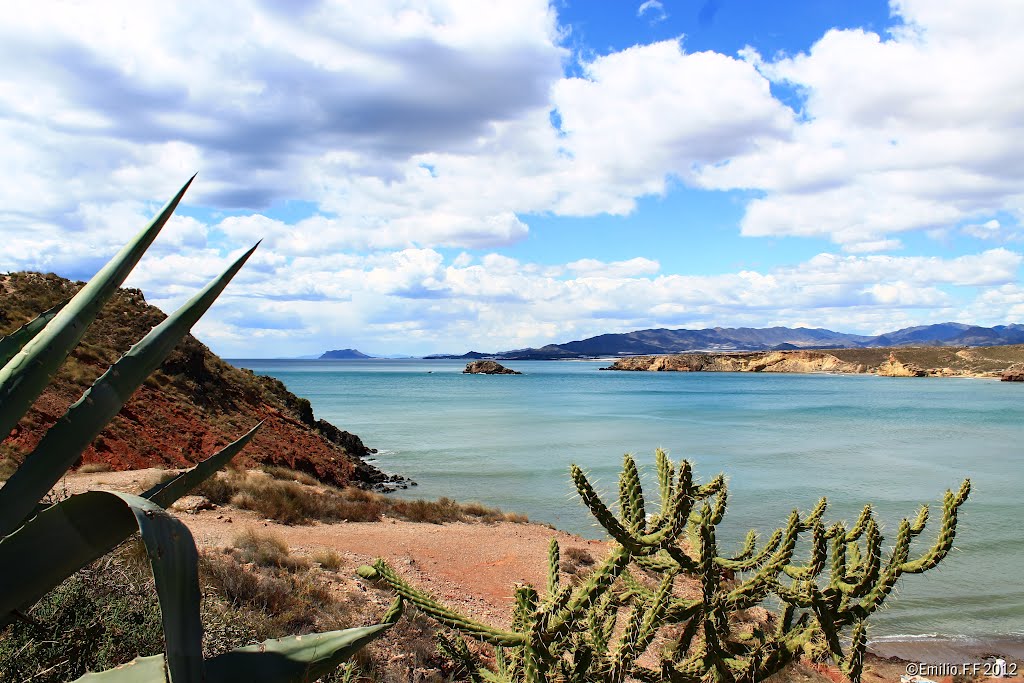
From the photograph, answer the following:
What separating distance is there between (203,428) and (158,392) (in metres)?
2.08

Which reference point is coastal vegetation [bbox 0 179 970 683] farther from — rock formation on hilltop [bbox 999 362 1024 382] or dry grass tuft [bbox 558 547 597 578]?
rock formation on hilltop [bbox 999 362 1024 382]

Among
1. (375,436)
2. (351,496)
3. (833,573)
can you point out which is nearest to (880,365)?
(375,436)

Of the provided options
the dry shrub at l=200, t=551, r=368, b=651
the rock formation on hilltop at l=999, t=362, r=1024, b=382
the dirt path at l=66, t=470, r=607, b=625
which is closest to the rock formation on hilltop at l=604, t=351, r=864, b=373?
the rock formation on hilltop at l=999, t=362, r=1024, b=382

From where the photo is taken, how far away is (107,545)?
1256 mm

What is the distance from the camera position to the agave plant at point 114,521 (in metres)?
1.04

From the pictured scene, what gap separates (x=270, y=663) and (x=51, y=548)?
1.66ft

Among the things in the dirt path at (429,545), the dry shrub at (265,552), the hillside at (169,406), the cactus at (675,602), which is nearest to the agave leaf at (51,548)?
the cactus at (675,602)

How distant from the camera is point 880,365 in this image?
137875 millimetres

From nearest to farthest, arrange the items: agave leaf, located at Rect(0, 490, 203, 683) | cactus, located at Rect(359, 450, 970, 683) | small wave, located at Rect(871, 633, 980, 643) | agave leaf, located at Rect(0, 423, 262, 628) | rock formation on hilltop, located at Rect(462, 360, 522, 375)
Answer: agave leaf, located at Rect(0, 490, 203, 683), agave leaf, located at Rect(0, 423, 262, 628), cactus, located at Rect(359, 450, 970, 683), small wave, located at Rect(871, 633, 980, 643), rock formation on hilltop, located at Rect(462, 360, 522, 375)

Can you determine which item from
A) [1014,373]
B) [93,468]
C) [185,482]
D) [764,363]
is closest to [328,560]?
[93,468]

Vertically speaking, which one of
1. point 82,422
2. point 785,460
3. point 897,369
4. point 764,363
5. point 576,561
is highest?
point 82,422

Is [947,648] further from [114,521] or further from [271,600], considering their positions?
[114,521]

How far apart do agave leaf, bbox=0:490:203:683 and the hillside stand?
15.5 meters

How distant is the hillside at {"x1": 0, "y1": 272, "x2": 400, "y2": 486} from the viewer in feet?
56.9
